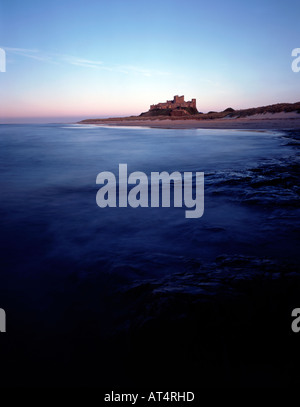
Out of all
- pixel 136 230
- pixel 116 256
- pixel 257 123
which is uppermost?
pixel 257 123

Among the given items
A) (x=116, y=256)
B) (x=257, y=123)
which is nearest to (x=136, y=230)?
(x=116, y=256)

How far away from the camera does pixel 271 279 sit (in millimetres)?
1744

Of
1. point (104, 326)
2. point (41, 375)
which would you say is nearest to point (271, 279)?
point (104, 326)

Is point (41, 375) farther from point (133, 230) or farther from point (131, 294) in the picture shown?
point (133, 230)

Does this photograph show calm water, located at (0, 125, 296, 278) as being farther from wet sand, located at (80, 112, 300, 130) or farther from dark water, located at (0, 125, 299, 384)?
wet sand, located at (80, 112, 300, 130)

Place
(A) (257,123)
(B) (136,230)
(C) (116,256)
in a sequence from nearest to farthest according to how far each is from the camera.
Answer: (C) (116,256), (B) (136,230), (A) (257,123)

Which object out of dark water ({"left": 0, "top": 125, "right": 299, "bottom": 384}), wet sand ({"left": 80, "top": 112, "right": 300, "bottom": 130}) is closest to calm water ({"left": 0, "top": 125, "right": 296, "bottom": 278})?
dark water ({"left": 0, "top": 125, "right": 299, "bottom": 384})

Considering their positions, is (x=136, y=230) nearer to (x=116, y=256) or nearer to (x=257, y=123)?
(x=116, y=256)

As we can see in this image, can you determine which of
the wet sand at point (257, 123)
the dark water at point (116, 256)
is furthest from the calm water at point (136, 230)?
the wet sand at point (257, 123)

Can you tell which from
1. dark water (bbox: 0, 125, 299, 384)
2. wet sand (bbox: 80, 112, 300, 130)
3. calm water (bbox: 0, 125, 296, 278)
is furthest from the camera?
wet sand (bbox: 80, 112, 300, 130)

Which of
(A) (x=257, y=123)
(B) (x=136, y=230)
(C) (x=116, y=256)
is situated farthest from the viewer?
(A) (x=257, y=123)

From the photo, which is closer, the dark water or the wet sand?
the dark water

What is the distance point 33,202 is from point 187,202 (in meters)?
2.69

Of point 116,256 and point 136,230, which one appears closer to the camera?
point 116,256
